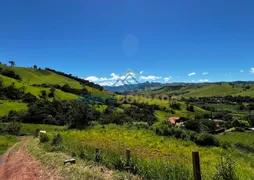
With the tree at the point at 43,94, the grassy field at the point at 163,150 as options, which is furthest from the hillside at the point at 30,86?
the grassy field at the point at 163,150

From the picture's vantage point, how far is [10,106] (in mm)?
72750

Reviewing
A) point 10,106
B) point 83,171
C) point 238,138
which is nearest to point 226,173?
point 83,171

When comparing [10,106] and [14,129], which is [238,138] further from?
[10,106]


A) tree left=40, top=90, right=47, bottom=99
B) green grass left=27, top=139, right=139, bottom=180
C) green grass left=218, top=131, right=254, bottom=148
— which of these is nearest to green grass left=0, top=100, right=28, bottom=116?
tree left=40, top=90, right=47, bottom=99

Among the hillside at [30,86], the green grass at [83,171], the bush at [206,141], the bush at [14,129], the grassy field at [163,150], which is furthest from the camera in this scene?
the hillside at [30,86]

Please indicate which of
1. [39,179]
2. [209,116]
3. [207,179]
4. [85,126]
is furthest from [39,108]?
[209,116]

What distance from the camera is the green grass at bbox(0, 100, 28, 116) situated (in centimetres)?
6864

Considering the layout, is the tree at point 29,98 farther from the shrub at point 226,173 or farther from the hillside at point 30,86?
the shrub at point 226,173

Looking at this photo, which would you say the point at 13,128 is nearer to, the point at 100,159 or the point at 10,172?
the point at 10,172

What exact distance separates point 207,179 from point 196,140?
916 inches

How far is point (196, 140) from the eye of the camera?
29594 millimetres

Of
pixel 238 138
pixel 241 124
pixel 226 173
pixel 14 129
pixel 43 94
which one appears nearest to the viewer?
pixel 226 173

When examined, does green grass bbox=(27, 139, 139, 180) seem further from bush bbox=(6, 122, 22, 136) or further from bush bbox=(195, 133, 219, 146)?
bush bbox=(6, 122, 22, 136)

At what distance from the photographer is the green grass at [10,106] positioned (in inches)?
2703
